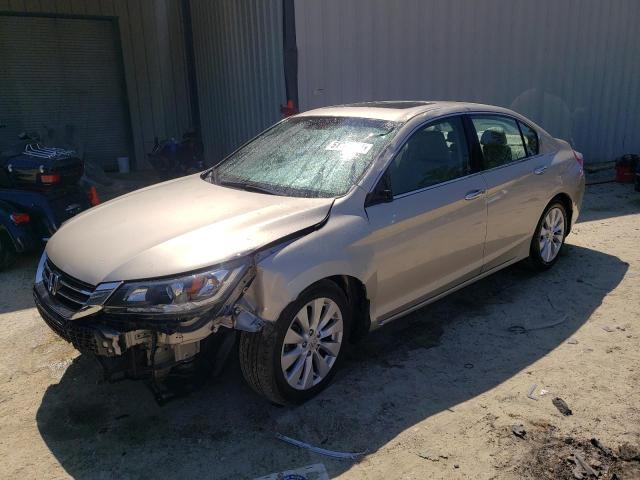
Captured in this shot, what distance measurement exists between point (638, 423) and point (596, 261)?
9.30ft

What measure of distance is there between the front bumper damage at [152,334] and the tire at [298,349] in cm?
17

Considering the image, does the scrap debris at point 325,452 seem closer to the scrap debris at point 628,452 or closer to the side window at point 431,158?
the scrap debris at point 628,452

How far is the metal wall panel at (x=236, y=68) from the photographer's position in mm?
8141

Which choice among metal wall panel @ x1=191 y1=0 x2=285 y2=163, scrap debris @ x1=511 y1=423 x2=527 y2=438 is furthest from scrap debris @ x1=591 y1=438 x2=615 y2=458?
metal wall panel @ x1=191 y1=0 x2=285 y2=163

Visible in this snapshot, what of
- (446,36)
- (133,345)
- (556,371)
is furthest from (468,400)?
(446,36)

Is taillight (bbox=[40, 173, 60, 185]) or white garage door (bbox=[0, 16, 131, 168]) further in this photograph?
white garage door (bbox=[0, 16, 131, 168])

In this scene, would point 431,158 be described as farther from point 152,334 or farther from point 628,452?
point 152,334

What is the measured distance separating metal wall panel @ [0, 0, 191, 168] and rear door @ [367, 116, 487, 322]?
26.8 ft

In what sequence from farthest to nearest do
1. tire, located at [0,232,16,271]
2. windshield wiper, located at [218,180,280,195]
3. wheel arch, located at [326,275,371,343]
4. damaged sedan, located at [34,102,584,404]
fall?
tire, located at [0,232,16,271] → windshield wiper, located at [218,180,280,195] → wheel arch, located at [326,275,371,343] → damaged sedan, located at [34,102,584,404]

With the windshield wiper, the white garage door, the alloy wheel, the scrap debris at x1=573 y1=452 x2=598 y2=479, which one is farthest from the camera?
the white garage door

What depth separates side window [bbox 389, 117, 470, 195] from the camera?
374 centimetres

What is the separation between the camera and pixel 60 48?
400 inches

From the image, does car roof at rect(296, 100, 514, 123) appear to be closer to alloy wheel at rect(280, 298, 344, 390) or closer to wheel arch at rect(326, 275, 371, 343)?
wheel arch at rect(326, 275, 371, 343)

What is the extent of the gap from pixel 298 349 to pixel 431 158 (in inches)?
67.2
